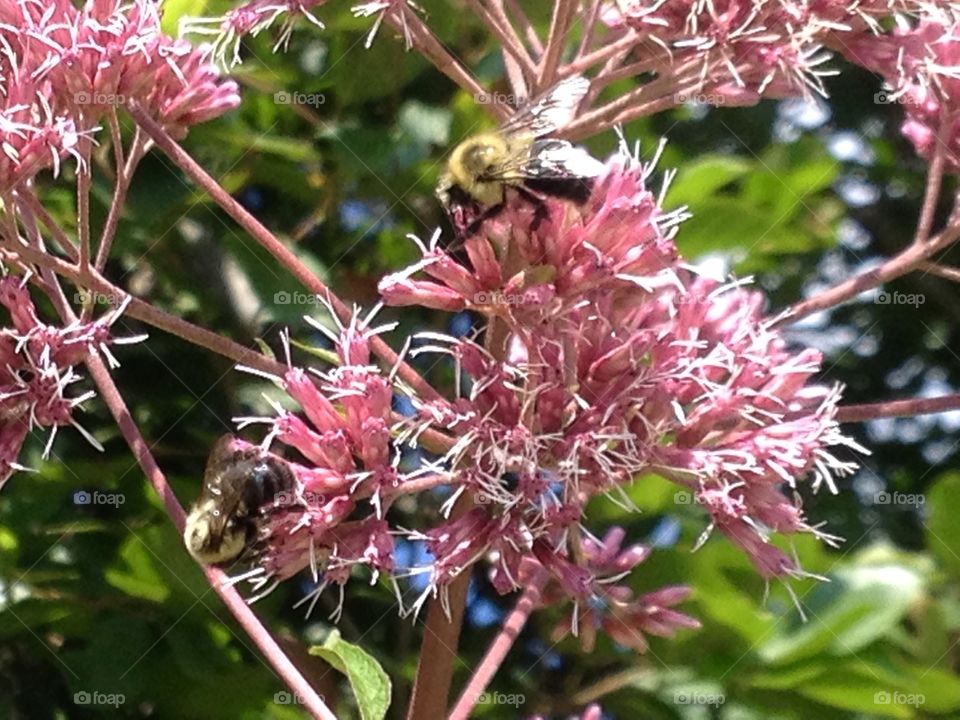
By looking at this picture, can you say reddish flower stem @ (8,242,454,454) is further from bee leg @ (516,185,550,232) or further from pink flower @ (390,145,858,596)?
bee leg @ (516,185,550,232)

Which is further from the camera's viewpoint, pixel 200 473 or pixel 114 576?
pixel 200 473

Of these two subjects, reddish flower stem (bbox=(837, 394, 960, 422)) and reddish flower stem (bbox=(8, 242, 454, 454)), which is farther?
reddish flower stem (bbox=(837, 394, 960, 422))

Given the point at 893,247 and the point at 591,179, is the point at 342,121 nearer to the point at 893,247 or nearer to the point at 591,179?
the point at 591,179

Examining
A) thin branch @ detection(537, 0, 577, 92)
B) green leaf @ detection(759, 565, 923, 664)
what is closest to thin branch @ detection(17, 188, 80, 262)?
thin branch @ detection(537, 0, 577, 92)

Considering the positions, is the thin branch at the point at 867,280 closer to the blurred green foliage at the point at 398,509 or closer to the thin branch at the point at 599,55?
the thin branch at the point at 599,55

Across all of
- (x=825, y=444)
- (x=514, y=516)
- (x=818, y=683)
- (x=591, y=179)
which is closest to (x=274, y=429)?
(x=514, y=516)

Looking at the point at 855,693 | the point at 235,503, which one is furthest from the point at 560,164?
the point at 855,693
